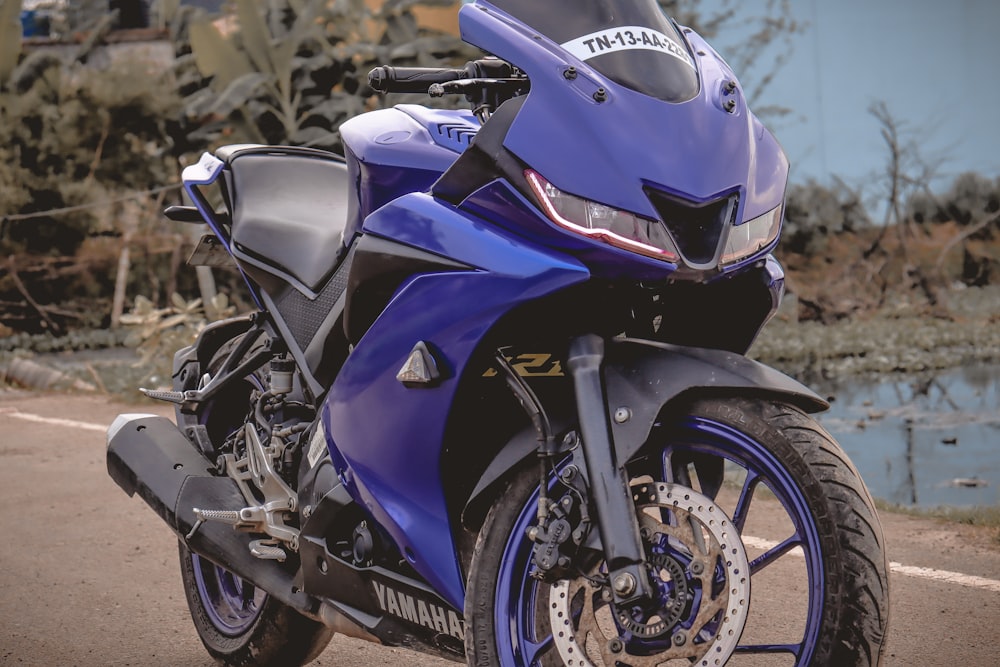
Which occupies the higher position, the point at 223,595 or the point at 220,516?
Result: the point at 220,516

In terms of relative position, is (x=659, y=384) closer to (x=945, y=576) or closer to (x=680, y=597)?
Answer: (x=680, y=597)

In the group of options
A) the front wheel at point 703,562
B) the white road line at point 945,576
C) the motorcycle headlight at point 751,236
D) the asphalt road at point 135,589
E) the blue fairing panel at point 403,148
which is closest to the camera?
the front wheel at point 703,562

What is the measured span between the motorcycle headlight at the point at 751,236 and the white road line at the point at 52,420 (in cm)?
681

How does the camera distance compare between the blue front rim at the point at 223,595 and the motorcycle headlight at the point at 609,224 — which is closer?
the motorcycle headlight at the point at 609,224

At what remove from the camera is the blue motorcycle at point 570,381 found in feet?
7.52

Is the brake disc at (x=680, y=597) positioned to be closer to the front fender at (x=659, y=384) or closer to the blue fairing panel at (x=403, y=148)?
the front fender at (x=659, y=384)

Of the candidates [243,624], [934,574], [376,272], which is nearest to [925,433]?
[934,574]

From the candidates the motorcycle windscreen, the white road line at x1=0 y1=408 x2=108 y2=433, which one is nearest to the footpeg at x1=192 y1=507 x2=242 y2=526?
the motorcycle windscreen

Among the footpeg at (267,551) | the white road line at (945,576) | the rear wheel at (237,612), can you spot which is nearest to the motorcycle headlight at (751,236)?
the footpeg at (267,551)

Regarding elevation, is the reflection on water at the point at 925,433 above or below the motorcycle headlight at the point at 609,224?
below

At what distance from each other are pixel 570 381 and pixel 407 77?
0.80 m

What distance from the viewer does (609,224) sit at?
2355 mm

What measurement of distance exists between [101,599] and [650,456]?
2805mm

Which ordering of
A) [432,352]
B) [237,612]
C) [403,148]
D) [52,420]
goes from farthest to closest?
[52,420], [237,612], [403,148], [432,352]
